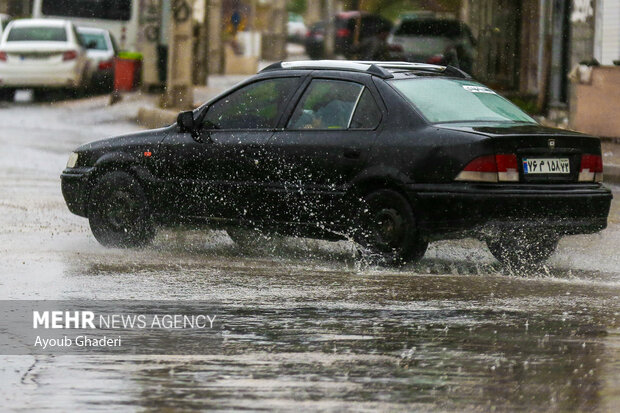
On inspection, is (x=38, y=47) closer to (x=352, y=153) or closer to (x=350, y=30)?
(x=352, y=153)

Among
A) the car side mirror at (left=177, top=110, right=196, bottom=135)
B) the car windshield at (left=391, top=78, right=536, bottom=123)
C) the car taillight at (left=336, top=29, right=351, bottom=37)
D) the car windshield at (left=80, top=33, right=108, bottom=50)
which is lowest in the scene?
the car taillight at (left=336, top=29, right=351, bottom=37)

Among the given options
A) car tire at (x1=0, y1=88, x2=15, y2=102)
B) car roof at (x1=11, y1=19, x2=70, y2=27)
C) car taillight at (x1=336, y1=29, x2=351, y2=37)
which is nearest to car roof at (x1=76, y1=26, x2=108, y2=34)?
car roof at (x1=11, y1=19, x2=70, y2=27)

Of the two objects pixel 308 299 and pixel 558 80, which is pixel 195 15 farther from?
pixel 308 299

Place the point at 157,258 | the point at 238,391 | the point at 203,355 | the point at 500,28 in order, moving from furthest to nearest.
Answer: the point at 500,28 → the point at 157,258 → the point at 203,355 → the point at 238,391

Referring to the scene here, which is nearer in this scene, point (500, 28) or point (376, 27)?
point (500, 28)

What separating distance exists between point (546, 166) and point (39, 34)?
2664 cm

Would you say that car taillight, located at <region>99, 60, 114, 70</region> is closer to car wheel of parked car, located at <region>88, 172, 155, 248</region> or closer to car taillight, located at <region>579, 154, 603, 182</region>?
car wheel of parked car, located at <region>88, 172, 155, 248</region>

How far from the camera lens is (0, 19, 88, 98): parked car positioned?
34188mm

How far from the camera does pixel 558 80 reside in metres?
30.2

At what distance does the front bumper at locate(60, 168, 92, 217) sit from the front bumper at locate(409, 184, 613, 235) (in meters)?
3.05

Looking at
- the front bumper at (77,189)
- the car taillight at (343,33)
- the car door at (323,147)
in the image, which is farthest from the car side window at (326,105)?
the car taillight at (343,33)

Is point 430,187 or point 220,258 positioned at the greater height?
point 430,187

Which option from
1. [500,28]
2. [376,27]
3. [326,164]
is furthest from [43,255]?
[376,27]

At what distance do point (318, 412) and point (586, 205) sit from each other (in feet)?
15.5
